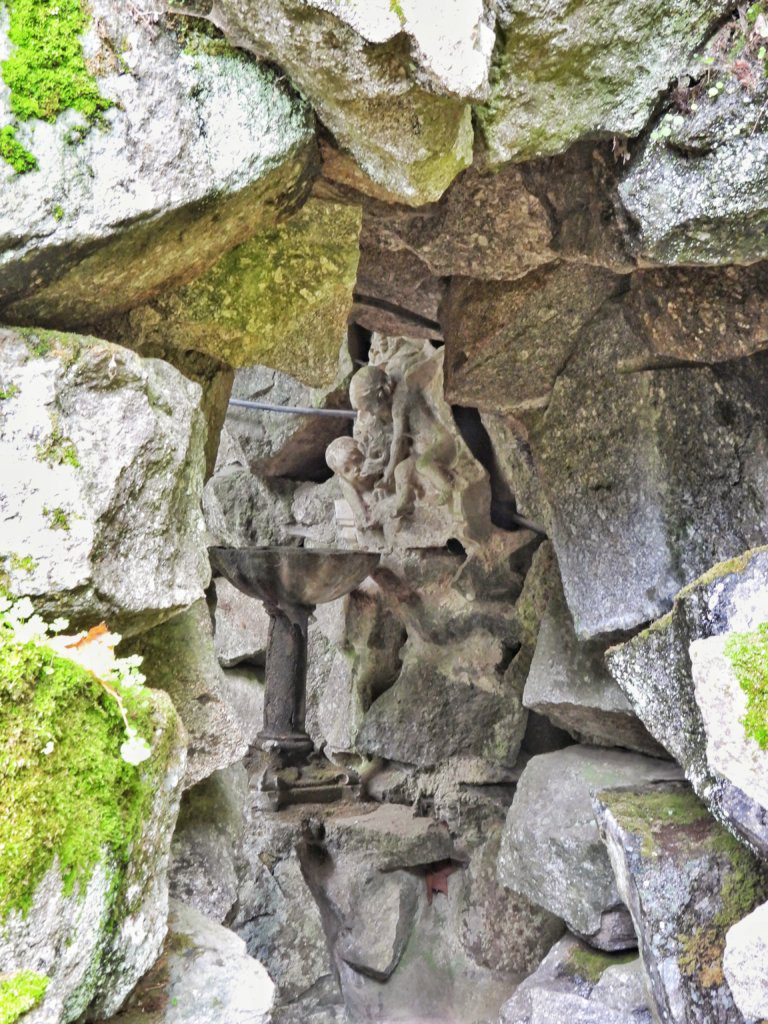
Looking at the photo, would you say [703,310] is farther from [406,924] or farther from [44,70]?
[406,924]

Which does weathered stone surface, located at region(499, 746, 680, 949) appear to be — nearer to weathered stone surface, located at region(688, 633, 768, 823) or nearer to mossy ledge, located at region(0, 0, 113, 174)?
weathered stone surface, located at region(688, 633, 768, 823)

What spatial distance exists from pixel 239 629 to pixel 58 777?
4.69 meters

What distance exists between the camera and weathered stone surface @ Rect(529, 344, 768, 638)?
2559 millimetres

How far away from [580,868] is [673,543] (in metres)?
0.98

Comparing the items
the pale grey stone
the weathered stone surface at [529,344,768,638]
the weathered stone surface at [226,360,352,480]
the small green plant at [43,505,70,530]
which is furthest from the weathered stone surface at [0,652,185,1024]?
the weathered stone surface at [226,360,352,480]

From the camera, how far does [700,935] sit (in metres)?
2.14

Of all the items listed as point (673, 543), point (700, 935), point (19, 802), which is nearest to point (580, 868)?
point (700, 935)

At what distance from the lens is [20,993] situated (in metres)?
1.08

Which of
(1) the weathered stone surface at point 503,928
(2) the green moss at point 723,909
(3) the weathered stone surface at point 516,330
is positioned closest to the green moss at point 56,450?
(3) the weathered stone surface at point 516,330

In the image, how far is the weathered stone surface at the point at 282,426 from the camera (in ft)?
18.1

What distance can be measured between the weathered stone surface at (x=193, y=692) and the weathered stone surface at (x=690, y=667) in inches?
36.3

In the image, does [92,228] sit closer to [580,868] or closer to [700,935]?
[700,935]

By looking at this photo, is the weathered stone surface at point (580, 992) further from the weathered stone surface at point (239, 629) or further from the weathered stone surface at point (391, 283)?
the weathered stone surface at point (239, 629)

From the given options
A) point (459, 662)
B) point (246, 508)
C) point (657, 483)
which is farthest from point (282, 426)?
point (657, 483)
